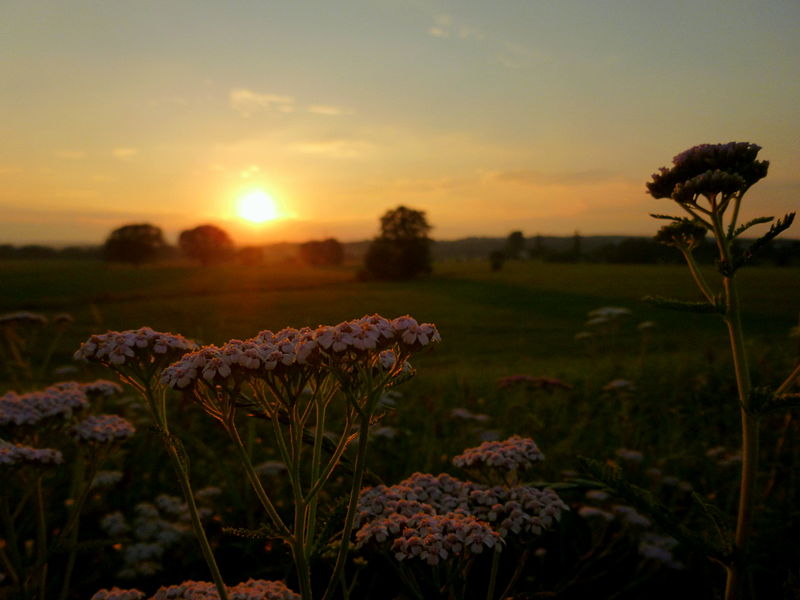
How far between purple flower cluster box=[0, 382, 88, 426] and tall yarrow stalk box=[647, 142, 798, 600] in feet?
13.1

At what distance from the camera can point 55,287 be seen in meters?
65.3

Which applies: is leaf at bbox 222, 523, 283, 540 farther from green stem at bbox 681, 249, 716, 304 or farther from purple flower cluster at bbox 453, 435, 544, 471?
green stem at bbox 681, 249, 716, 304

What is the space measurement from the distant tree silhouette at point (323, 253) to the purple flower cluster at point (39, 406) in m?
137

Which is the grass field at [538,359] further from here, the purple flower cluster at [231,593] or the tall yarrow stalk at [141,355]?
the purple flower cluster at [231,593]

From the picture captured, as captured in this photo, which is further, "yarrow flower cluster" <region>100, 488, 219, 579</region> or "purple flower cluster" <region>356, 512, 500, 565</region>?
"yarrow flower cluster" <region>100, 488, 219, 579</region>

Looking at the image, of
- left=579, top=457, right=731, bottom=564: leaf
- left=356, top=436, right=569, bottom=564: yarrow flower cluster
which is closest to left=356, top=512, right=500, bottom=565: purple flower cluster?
left=356, top=436, right=569, bottom=564: yarrow flower cluster

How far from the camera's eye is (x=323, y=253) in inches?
5586

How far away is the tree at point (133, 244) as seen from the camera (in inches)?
4592

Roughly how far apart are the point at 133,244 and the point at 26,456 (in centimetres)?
12652

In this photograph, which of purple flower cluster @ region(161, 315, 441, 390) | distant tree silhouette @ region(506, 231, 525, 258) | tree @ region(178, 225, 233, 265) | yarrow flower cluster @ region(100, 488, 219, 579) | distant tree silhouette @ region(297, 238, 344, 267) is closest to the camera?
purple flower cluster @ region(161, 315, 441, 390)

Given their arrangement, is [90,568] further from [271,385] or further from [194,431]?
[271,385]

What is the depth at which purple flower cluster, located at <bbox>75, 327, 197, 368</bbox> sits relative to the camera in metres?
2.45

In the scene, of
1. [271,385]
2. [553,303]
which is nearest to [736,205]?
[271,385]

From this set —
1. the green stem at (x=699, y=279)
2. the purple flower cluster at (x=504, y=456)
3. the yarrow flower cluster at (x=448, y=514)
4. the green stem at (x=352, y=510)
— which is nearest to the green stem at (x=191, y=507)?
the green stem at (x=352, y=510)
